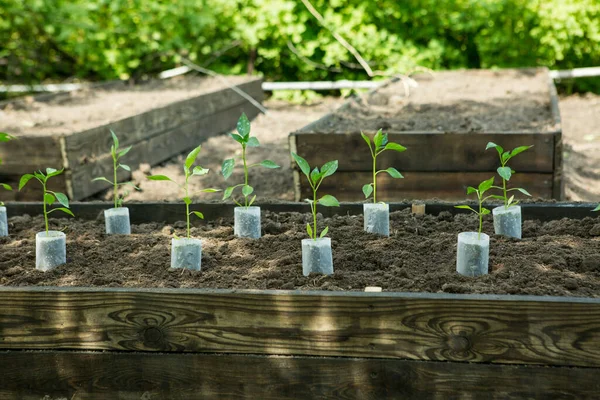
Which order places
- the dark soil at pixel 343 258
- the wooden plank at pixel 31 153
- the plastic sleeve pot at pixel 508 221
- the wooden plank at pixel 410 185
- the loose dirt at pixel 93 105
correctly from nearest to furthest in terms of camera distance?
1. the dark soil at pixel 343 258
2. the plastic sleeve pot at pixel 508 221
3. the wooden plank at pixel 410 185
4. the wooden plank at pixel 31 153
5. the loose dirt at pixel 93 105

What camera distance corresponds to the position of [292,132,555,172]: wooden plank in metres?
4.37

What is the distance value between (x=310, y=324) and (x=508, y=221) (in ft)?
3.10

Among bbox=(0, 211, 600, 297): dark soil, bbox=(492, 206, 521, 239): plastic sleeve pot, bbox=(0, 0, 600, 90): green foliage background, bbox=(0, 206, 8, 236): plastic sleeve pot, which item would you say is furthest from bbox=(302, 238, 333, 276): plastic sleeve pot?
bbox=(0, 0, 600, 90): green foliage background

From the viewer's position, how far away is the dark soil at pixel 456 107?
17.4 feet

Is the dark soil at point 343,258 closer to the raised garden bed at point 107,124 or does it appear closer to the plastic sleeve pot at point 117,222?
the plastic sleeve pot at point 117,222

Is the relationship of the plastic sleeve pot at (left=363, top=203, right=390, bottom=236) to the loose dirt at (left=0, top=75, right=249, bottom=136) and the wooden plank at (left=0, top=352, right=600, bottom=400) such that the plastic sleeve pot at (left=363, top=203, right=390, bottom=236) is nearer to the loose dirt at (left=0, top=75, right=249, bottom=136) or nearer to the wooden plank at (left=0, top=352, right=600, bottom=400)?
the wooden plank at (left=0, top=352, right=600, bottom=400)

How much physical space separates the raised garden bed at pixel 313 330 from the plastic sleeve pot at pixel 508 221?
13 centimetres

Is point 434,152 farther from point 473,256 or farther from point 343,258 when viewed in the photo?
point 473,256

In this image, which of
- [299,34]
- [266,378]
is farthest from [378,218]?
[299,34]

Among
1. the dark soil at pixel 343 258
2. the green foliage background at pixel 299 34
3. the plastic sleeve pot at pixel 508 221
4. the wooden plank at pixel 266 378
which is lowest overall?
the wooden plank at pixel 266 378

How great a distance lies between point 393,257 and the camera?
8.47 ft

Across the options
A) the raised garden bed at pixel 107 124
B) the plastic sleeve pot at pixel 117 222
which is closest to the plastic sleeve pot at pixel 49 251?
the plastic sleeve pot at pixel 117 222

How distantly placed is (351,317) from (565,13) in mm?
7412

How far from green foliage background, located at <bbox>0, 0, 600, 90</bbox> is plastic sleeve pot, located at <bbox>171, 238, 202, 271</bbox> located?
674 centimetres
